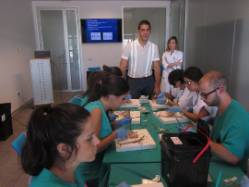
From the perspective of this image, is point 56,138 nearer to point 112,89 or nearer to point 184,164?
point 184,164

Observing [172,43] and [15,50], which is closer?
[172,43]

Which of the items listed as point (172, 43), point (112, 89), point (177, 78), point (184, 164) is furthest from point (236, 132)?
point (172, 43)

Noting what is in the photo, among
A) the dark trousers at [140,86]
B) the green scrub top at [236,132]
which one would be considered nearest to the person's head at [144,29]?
the dark trousers at [140,86]

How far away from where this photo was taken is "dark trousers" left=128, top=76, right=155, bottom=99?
3.25 metres

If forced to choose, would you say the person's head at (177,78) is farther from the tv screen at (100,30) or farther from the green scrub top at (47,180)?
the tv screen at (100,30)

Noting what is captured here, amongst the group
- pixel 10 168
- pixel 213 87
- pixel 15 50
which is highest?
pixel 15 50

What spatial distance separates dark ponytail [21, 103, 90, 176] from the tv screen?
Result: 18.0ft

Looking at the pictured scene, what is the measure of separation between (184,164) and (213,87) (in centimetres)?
61

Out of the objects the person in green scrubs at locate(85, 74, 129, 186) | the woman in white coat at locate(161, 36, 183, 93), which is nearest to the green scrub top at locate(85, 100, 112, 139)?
the person in green scrubs at locate(85, 74, 129, 186)

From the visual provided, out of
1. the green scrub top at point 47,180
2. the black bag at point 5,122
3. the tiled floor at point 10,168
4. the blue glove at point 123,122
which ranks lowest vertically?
the tiled floor at point 10,168

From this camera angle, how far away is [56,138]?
32.8 inches

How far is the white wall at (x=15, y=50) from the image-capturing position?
411cm

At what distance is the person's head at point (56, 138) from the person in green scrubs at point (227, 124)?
778 millimetres

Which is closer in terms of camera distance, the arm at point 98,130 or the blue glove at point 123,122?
the arm at point 98,130
